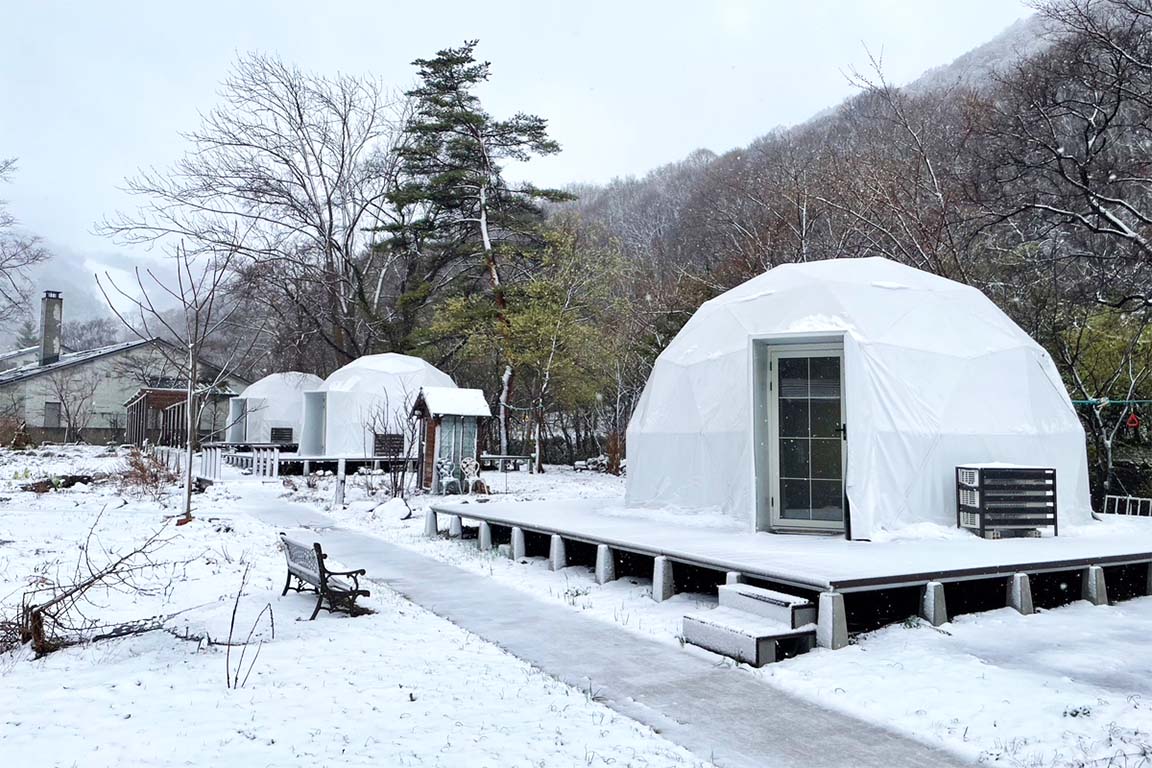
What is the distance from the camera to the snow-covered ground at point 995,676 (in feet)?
13.3

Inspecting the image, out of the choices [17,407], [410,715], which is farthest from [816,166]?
[17,407]

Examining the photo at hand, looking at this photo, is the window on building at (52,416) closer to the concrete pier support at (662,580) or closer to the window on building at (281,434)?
the window on building at (281,434)

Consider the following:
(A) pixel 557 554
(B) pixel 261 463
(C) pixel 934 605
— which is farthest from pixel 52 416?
(C) pixel 934 605

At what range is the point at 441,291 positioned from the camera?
31.2 metres

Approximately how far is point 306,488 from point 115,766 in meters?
16.2

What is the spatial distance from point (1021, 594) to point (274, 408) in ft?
91.7

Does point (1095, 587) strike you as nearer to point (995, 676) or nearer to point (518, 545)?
point (995, 676)

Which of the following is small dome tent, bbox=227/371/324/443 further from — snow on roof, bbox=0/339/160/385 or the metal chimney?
the metal chimney

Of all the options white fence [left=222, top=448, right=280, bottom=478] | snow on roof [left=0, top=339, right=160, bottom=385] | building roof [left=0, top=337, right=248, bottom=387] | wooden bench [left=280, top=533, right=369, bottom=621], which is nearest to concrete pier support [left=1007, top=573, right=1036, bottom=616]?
wooden bench [left=280, top=533, right=369, bottom=621]

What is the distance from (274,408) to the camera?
30.1 m

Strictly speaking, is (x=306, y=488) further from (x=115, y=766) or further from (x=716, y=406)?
(x=115, y=766)

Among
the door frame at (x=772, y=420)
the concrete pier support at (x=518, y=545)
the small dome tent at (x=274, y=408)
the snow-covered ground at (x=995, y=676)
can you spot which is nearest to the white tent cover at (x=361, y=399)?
the small dome tent at (x=274, y=408)

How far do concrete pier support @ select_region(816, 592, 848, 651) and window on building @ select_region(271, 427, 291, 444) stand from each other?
27.4 meters

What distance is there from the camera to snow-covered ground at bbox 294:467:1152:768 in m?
4.05
